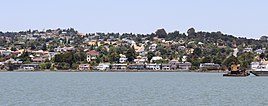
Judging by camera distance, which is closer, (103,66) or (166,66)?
(103,66)

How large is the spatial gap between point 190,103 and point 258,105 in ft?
14.7

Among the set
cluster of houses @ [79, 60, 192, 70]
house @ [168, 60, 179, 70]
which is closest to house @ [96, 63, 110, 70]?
cluster of houses @ [79, 60, 192, 70]

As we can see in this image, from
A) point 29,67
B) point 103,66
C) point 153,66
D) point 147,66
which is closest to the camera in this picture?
point 103,66

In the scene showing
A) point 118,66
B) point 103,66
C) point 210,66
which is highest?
point 118,66

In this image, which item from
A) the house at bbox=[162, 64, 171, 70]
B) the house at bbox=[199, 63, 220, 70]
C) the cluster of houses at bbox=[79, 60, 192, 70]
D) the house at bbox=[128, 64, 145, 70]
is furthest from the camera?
the house at bbox=[162, 64, 171, 70]

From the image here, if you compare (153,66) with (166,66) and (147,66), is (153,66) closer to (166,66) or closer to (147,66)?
(147,66)

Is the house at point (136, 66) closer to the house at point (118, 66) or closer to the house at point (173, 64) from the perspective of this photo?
the house at point (118, 66)

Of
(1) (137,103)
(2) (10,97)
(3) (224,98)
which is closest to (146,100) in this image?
(1) (137,103)

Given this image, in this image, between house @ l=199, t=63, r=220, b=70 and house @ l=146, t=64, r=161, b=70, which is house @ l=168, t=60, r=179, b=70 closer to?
house @ l=146, t=64, r=161, b=70

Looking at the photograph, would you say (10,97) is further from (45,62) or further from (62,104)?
(45,62)

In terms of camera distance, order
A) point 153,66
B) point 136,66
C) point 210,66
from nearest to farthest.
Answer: point 210,66 → point 136,66 → point 153,66

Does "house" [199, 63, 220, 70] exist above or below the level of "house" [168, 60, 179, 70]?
below

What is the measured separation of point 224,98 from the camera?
53.6 metres

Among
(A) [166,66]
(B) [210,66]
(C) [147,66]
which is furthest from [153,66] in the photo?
(B) [210,66]
